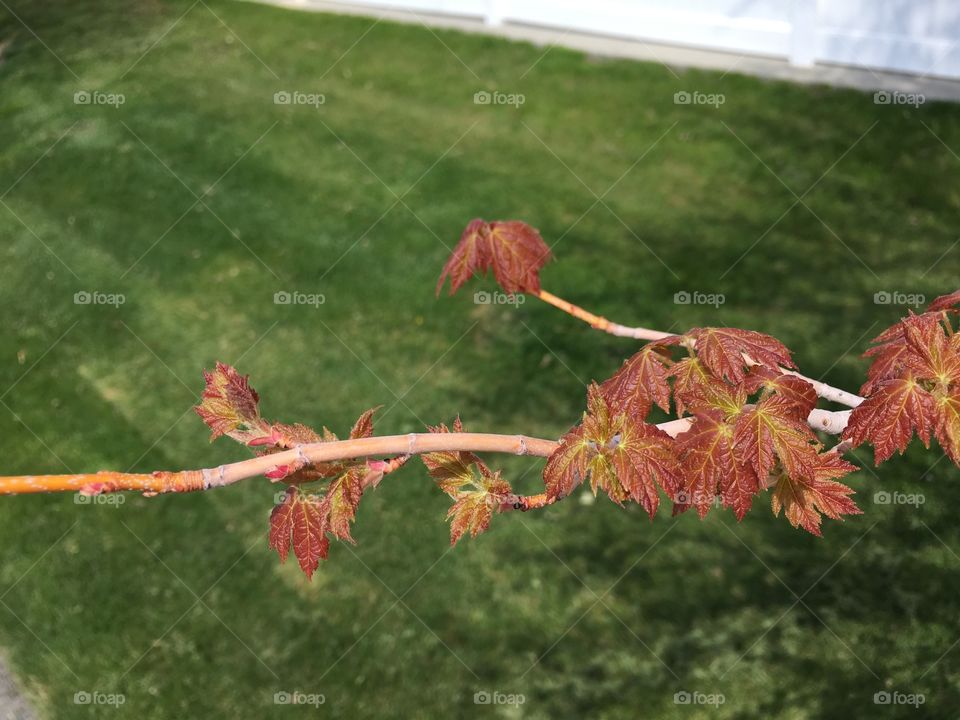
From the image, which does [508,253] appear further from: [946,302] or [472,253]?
[946,302]

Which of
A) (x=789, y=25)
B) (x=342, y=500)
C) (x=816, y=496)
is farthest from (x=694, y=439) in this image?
(x=789, y=25)

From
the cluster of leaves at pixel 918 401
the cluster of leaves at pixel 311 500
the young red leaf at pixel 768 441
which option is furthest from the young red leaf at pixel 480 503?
the cluster of leaves at pixel 918 401

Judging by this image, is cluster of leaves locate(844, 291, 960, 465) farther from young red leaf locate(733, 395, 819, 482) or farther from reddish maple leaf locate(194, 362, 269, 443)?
reddish maple leaf locate(194, 362, 269, 443)

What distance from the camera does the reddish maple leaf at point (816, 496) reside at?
2.75 metres

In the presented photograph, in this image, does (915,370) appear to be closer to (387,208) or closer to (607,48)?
(387,208)

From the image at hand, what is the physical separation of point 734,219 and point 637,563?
379 cm

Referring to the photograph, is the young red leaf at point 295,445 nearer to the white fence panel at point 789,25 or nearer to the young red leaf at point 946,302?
the young red leaf at point 946,302

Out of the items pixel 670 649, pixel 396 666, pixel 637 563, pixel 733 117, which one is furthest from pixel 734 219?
pixel 396 666

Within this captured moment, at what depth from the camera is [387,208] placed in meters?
8.28

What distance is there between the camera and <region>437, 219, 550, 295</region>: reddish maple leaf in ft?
12.1

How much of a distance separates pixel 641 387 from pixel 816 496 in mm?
628

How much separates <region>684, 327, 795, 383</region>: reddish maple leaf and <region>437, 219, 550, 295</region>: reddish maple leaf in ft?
3.33

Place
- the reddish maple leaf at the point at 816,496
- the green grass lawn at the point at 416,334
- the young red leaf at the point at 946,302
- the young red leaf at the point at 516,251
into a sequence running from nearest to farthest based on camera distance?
the reddish maple leaf at the point at 816,496, the young red leaf at the point at 946,302, the young red leaf at the point at 516,251, the green grass lawn at the point at 416,334

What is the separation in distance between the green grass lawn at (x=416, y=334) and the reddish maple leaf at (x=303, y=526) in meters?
2.58
